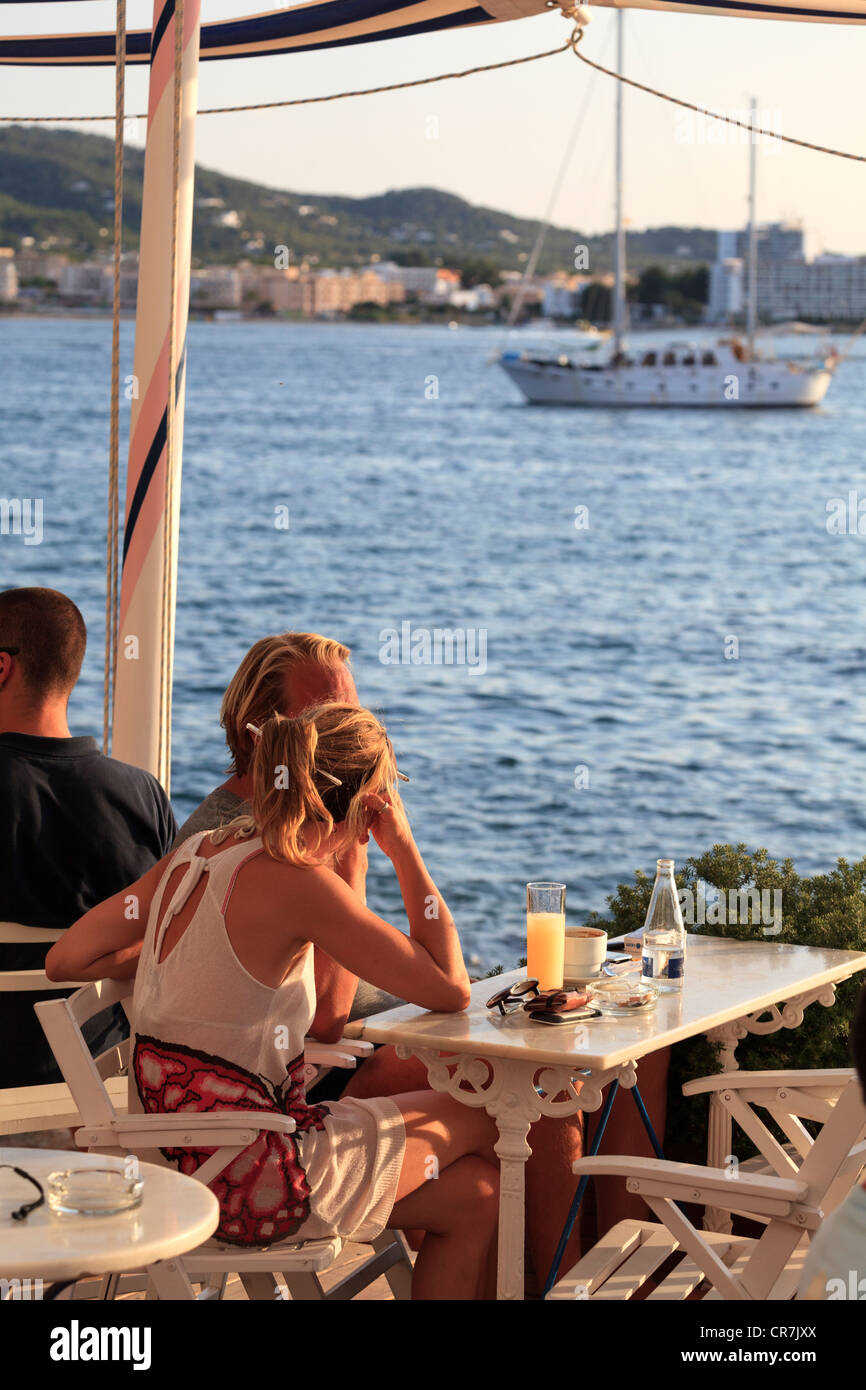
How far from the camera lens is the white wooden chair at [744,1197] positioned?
2.09 metres

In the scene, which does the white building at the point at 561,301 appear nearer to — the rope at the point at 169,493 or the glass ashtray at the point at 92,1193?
the rope at the point at 169,493

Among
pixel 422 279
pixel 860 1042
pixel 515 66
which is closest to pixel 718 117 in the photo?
pixel 515 66

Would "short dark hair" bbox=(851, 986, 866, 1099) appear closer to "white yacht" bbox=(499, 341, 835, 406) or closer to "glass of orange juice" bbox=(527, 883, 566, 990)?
"glass of orange juice" bbox=(527, 883, 566, 990)

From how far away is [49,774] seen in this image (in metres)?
2.58

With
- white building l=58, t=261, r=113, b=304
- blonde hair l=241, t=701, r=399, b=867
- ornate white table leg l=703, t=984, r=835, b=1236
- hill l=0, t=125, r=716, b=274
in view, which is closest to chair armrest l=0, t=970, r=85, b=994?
blonde hair l=241, t=701, r=399, b=867

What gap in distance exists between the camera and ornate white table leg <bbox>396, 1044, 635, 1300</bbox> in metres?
2.28

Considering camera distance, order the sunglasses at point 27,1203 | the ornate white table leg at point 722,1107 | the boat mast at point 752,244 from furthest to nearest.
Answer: the boat mast at point 752,244 < the ornate white table leg at point 722,1107 < the sunglasses at point 27,1203

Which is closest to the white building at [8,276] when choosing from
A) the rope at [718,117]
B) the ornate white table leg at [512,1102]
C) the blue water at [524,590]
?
the blue water at [524,590]

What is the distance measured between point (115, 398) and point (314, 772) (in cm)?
133

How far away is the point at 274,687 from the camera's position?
2.59 meters

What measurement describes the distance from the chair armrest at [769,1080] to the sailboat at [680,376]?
49.5 meters
